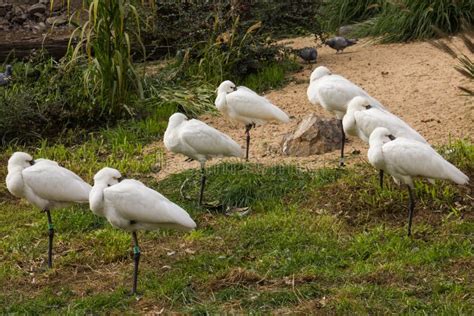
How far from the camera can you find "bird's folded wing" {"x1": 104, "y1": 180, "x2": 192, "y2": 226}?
6910 millimetres

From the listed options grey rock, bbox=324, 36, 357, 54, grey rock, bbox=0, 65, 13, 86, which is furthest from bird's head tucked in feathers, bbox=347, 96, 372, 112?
grey rock, bbox=0, 65, 13, 86

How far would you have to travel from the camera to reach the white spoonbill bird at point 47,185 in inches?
297

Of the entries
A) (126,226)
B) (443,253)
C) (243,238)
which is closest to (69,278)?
(126,226)

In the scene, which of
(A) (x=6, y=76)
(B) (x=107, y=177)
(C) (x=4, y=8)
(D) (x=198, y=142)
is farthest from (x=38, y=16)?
(B) (x=107, y=177)

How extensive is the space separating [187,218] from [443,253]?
6.27 feet

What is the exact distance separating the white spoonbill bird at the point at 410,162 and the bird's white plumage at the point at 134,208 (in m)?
1.70

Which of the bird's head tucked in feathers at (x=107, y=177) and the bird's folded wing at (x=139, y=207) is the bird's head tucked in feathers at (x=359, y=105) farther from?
the bird's head tucked in feathers at (x=107, y=177)

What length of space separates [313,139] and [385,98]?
1.93 metres

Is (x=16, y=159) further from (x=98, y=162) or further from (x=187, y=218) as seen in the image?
(x=98, y=162)

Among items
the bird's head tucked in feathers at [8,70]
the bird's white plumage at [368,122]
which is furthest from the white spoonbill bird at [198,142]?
the bird's head tucked in feathers at [8,70]

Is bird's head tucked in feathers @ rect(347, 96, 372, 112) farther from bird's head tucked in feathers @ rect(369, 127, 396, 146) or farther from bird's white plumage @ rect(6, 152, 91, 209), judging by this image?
bird's white plumage @ rect(6, 152, 91, 209)

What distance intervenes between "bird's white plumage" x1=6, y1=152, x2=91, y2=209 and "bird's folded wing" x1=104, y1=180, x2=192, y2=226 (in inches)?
28.2

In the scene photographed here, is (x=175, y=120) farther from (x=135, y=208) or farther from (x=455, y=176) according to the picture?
(x=455, y=176)

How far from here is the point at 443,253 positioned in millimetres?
7098
